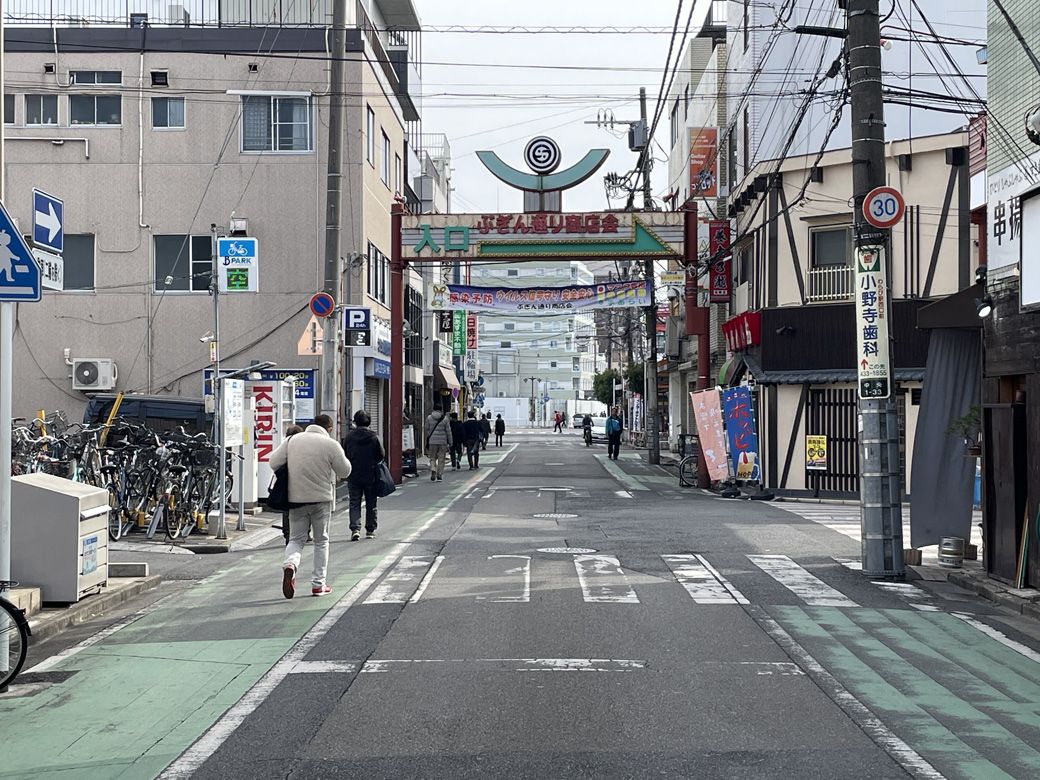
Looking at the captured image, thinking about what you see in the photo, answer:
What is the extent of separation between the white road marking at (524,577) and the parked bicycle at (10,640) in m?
4.55

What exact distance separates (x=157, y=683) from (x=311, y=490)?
381 centimetres

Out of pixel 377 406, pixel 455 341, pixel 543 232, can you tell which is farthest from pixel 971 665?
pixel 455 341

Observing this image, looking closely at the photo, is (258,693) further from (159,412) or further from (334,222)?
(159,412)

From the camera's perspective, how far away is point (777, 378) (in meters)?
26.9

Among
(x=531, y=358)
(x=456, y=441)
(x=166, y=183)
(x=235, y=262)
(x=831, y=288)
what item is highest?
(x=166, y=183)

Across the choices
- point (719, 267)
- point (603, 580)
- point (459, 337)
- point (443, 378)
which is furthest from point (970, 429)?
point (459, 337)

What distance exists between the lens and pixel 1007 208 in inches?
501

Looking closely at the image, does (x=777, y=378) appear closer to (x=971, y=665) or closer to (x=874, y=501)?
(x=874, y=501)

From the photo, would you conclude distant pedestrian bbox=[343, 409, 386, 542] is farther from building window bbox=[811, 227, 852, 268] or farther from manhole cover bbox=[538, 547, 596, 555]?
building window bbox=[811, 227, 852, 268]

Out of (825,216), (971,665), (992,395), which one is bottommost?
(971,665)

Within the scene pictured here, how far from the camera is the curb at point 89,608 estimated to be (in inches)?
389

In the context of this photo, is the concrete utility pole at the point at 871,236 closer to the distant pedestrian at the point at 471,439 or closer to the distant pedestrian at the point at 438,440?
the distant pedestrian at the point at 438,440

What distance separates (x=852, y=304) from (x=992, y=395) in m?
12.9

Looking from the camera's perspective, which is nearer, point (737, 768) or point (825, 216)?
point (737, 768)
